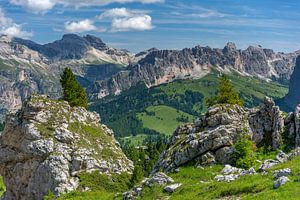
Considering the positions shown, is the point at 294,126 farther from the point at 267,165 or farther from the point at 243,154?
the point at 267,165

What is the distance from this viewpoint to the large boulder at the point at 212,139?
56594mm

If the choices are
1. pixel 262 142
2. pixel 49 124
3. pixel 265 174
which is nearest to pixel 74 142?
pixel 49 124

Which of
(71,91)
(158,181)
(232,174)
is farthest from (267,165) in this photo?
(71,91)

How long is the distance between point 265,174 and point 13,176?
64.4 metres

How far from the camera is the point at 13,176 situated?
283 ft

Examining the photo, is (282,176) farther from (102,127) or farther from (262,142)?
(102,127)

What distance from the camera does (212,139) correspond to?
58.3m

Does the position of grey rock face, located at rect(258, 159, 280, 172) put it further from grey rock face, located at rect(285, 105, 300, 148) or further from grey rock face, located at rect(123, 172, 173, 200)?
grey rock face, located at rect(285, 105, 300, 148)

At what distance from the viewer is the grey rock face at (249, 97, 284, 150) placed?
5594cm

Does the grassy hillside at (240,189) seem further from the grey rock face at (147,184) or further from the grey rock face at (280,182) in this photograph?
the grey rock face at (147,184)

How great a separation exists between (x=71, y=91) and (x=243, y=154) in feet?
204

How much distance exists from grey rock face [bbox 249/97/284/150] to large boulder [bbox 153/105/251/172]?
1.45m

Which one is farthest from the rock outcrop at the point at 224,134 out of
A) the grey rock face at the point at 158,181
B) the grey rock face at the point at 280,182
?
the grey rock face at the point at 280,182

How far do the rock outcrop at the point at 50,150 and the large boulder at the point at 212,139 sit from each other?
20655mm
